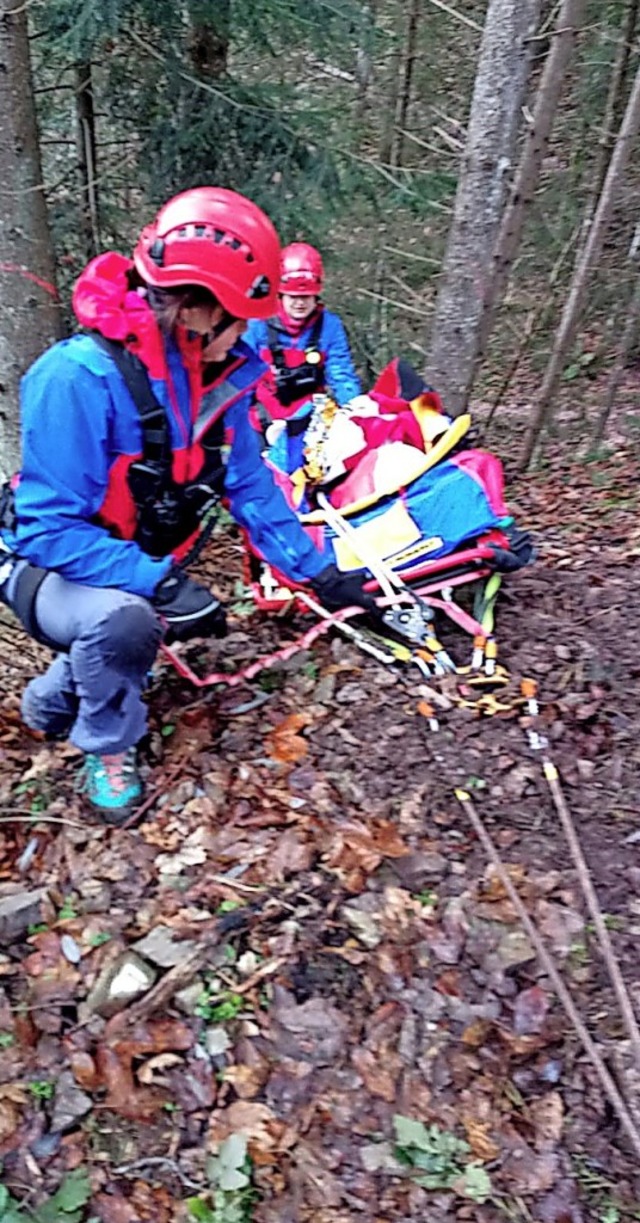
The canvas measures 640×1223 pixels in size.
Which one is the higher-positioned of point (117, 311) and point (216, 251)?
point (216, 251)

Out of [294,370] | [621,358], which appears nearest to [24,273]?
[294,370]

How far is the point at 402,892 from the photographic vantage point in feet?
11.0

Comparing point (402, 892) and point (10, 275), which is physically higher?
point (10, 275)

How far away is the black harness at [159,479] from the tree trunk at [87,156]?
3.99 metres

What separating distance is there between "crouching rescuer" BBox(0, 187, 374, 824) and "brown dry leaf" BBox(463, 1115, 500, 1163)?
1.70 m

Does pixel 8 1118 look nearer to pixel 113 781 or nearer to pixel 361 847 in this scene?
pixel 113 781

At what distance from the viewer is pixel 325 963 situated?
3.20 meters

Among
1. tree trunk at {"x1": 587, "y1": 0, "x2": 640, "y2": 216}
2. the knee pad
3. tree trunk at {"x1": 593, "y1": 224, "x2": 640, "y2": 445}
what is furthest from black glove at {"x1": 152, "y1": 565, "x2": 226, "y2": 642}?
tree trunk at {"x1": 587, "y1": 0, "x2": 640, "y2": 216}

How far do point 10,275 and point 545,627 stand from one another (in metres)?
3.81

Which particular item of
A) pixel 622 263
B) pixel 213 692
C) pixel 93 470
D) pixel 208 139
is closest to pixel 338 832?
pixel 213 692

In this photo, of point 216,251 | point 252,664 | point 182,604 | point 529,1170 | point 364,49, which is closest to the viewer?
point 529,1170

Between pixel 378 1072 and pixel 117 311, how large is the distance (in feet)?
8.53

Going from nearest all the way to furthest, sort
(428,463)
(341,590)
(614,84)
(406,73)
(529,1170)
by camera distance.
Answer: (529,1170) → (341,590) → (428,463) → (614,84) → (406,73)

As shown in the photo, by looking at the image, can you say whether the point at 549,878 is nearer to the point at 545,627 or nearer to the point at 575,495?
the point at 545,627
